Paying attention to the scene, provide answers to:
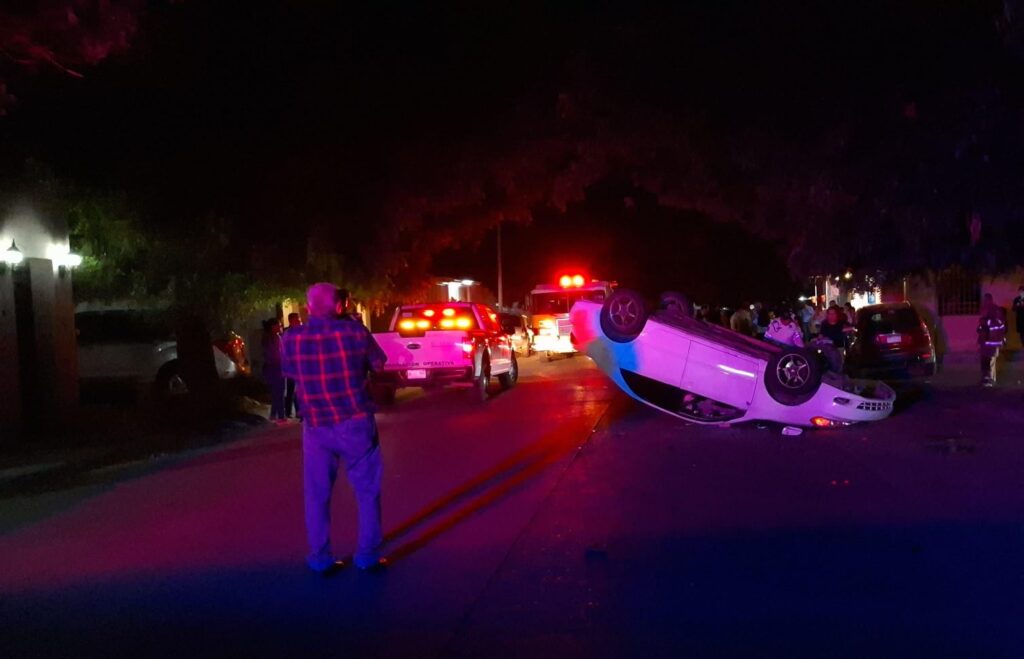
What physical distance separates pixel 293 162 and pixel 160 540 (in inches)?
312

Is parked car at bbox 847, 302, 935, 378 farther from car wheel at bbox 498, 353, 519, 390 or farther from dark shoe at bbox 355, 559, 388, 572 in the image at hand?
dark shoe at bbox 355, 559, 388, 572

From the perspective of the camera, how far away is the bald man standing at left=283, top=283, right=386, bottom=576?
20.5 feet

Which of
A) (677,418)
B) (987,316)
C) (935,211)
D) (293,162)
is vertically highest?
(293,162)

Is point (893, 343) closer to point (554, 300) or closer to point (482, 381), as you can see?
point (482, 381)

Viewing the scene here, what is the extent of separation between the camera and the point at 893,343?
1900 centimetres

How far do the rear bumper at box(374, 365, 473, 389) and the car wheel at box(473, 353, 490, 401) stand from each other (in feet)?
1.70

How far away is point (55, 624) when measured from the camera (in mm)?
5727

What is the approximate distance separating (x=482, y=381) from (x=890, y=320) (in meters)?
8.02

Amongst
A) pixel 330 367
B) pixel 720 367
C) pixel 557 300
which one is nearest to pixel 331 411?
pixel 330 367

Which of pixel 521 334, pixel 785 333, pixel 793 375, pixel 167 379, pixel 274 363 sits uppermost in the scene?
pixel 785 333

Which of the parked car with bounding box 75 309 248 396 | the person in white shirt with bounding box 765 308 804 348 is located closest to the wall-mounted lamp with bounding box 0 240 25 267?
the parked car with bounding box 75 309 248 396

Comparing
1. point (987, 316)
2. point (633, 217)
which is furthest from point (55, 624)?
point (633, 217)

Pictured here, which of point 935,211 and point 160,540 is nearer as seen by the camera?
point 160,540

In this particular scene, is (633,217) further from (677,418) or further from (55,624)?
(55,624)
